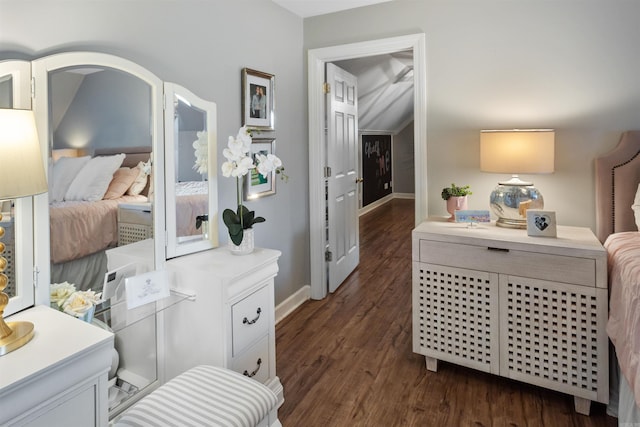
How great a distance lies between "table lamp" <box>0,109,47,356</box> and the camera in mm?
1068

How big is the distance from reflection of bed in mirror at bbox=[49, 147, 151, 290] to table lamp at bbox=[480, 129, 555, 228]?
5.91 feet

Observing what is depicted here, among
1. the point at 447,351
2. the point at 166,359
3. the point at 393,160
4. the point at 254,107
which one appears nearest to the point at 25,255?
the point at 166,359

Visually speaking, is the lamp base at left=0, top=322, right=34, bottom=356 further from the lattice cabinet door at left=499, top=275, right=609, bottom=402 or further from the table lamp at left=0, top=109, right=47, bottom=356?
the lattice cabinet door at left=499, top=275, right=609, bottom=402

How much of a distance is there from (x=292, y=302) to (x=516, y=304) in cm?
170

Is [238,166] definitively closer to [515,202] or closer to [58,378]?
[58,378]

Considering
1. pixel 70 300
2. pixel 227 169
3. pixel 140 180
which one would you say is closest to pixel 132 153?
pixel 140 180

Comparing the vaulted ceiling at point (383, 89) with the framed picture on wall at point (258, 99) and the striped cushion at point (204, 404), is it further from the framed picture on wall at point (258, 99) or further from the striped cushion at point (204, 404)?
the striped cushion at point (204, 404)

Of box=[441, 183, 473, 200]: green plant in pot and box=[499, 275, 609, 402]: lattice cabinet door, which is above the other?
box=[441, 183, 473, 200]: green plant in pot

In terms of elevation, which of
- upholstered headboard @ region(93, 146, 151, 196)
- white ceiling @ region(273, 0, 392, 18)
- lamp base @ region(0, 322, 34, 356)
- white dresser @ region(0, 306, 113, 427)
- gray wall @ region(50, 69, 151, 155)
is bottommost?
white dresser @ region(0, 306, 113, 427)

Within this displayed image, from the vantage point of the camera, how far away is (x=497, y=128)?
266 centimetres

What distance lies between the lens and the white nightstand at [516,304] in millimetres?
1936

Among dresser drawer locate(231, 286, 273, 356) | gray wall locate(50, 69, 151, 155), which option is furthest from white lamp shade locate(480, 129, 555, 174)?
gray wall locate(50, 69, 151, 155)

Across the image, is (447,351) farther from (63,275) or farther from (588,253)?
(63,275)

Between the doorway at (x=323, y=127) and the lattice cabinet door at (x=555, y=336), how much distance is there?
995 millimetres
